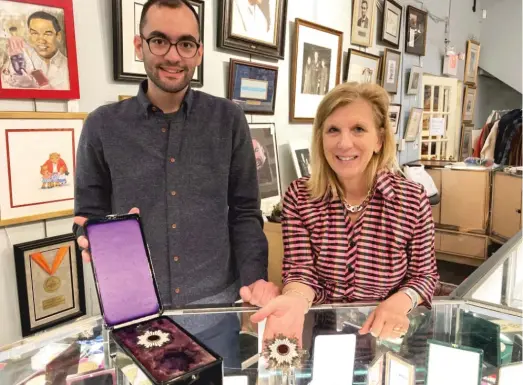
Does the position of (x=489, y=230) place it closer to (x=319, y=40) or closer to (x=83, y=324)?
(x=319, y=40)

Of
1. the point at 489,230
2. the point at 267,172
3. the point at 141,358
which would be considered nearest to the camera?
the point at 141,358

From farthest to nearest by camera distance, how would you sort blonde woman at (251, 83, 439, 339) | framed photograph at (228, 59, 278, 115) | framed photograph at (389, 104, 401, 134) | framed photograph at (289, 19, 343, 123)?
framed photograph at (389, 104, 401, 134) < framed photograph at (289, 19, 343, 123) < framed photograph at (228, 59, 278, 115) < blonde woman at (251, 83, 439, 339)

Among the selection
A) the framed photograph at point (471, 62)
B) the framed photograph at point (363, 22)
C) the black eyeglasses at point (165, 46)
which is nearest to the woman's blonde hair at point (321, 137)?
the black eyeglasses at point (165, 46)

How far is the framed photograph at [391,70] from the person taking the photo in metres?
4.30

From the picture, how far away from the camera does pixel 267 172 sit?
115 inches

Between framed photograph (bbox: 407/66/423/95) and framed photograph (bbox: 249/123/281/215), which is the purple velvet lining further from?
framed photograph (bbox: 407/66/423/95)

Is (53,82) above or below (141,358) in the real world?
above

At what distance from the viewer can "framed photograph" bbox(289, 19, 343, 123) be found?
3.09 meters

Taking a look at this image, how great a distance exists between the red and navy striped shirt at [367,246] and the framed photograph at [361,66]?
2.56 metres

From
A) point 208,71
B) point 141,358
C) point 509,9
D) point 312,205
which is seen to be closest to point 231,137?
point 312,205

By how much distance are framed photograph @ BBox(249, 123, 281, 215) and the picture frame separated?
15.2 feet

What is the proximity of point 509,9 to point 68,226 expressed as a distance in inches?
294

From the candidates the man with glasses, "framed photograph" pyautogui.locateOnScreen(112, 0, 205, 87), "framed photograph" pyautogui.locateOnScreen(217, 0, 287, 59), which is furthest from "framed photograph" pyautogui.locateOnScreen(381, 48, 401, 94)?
the man with glasses

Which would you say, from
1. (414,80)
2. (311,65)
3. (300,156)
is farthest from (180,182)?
(414,80)
